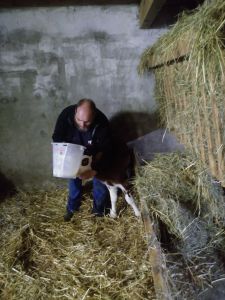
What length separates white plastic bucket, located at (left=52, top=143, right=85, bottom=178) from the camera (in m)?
3.17

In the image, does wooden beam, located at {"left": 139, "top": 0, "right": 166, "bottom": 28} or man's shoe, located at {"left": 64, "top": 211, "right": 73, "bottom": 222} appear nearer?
wooden beam, located at {"left": 139, "top": 0, "right": 166, "bottom": 28}

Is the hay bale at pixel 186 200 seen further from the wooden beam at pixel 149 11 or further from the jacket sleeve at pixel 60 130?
the wooden beam at pixel 149 11

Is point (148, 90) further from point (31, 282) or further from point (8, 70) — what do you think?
point (31, 282)

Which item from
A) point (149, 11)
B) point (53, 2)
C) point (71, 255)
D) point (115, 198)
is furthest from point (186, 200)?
point (53, 2)

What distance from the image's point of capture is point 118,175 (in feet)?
12.7

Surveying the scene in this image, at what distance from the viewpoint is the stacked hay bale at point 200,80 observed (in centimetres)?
193

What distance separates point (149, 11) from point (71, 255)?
298cm

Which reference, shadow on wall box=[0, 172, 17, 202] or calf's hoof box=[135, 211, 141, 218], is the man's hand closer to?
calf's hoof box=[135, 211, 141, 218]

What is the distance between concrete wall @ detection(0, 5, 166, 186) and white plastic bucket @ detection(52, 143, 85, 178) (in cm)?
175

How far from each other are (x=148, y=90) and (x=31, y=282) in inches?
123

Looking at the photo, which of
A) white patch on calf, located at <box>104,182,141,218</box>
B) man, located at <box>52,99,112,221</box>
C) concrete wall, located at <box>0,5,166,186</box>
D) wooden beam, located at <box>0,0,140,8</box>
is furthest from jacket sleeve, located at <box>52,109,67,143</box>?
wooden beam, located at <box>0,0,140,8</box>

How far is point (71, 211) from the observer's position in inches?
169

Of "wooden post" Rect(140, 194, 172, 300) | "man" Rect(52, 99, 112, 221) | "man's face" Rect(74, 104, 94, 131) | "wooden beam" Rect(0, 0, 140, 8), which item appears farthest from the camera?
"wooden beam" Rect(0, 0, 140, 8)

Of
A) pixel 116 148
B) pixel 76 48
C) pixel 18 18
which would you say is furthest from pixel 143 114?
pixel 18 18
